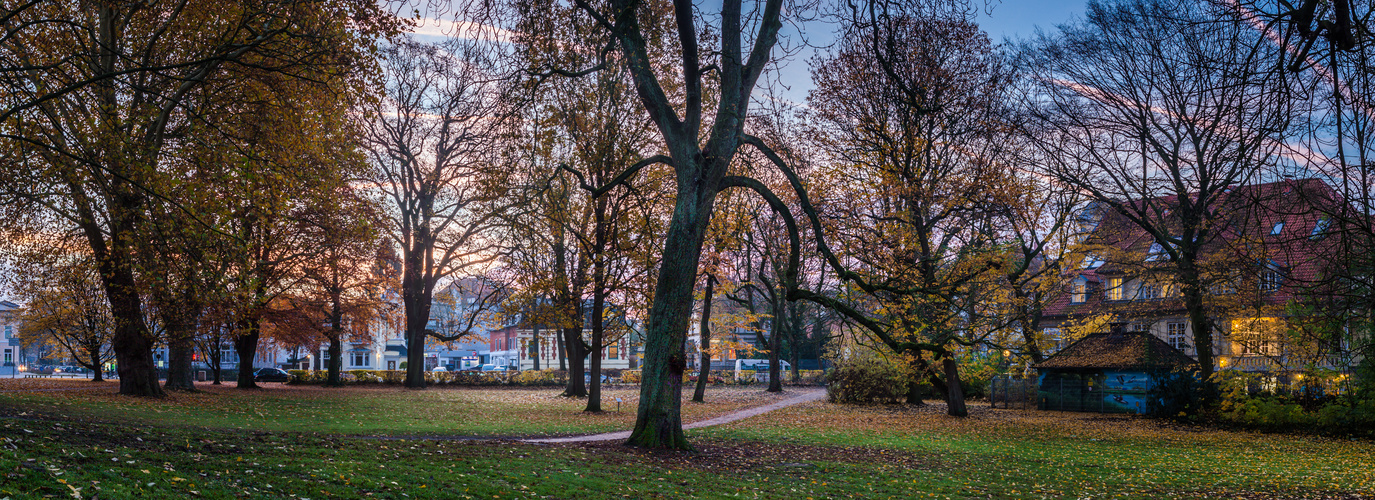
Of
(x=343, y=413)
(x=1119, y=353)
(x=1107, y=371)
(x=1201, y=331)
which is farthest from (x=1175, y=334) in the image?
(x=343, y=413)

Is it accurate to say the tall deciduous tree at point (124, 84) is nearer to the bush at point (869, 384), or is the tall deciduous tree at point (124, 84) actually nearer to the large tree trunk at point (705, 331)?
the large tree trunk at point (705, 331)

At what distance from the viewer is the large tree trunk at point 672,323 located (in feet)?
44.0

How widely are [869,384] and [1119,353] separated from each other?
31.3 feet

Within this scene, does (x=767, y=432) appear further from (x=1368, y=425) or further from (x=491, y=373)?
(x=491, y=373)

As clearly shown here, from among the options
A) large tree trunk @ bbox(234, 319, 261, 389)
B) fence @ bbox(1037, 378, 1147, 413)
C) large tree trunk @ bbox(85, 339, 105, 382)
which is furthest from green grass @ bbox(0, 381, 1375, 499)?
large tree trunk @ bbox(85, 339, 105, 382)

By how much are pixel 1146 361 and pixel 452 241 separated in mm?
28299

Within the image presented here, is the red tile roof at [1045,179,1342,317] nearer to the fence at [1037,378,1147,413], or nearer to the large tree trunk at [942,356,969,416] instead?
the fence at [1037,378,1147,413]

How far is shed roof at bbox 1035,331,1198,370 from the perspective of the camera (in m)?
29.2

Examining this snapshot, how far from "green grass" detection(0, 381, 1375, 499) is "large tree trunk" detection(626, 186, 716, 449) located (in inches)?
25.9

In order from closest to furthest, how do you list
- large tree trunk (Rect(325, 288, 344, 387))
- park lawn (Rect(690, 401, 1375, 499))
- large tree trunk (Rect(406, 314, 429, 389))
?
park lawn (Rect(690, 401, 1375, 499)), large tree trunk (Rect(325, 288, 344, 387)), large tree trunk (Rect(406, 314, 429, 389))

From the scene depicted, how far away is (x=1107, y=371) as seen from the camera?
30.7 metres

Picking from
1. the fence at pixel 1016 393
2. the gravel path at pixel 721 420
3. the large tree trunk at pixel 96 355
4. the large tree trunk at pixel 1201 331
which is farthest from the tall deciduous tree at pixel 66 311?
the fence at pixel 1016 393

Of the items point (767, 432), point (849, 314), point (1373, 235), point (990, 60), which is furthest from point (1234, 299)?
point (1373, 235)

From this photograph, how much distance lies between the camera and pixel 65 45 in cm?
1595
